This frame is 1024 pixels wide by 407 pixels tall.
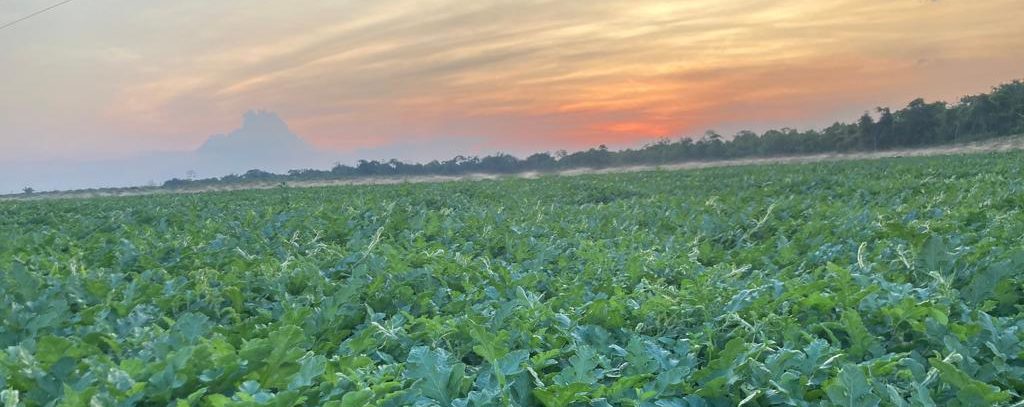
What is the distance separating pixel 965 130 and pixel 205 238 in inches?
2742

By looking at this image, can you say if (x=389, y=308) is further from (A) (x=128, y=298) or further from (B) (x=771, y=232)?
(B) (x=771, y=232)

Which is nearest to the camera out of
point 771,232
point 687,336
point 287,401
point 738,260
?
point 287,401

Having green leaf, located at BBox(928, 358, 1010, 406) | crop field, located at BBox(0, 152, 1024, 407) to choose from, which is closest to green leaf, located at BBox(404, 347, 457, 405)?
crop field, located at BBox(0, 152, 1024, 407)

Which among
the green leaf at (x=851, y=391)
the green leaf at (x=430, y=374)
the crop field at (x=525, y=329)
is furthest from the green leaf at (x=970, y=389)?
the green leaf at (x=430, y=374)

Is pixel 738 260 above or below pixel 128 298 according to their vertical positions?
below

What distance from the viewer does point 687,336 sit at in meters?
2.83

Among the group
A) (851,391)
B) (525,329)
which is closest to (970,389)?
(851,391)

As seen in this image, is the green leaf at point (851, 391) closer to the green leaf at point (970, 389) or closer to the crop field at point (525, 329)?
the crop field at point (525, 329)

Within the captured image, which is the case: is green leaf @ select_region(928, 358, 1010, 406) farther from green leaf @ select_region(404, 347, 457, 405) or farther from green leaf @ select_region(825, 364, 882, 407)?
green leaf @ select_region(404, 347, 457, 405)

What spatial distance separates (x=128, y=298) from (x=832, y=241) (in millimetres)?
5111

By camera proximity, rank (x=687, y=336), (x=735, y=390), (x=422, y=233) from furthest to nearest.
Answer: (x=422, y=233) < (x=687, y=336) < (x=735, y=390)

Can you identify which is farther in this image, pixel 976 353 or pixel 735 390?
pixel 976 353

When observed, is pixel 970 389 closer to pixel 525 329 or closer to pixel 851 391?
pixel 851 391

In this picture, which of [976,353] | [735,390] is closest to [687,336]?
[735,390]
